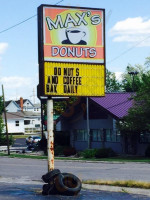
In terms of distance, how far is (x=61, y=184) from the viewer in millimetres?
16031

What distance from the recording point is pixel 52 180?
54.0 ft

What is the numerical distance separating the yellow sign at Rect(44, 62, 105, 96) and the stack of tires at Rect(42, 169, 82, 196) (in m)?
3.24

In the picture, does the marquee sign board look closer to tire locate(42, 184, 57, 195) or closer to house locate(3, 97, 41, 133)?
tire locate(42, 184, 57, 195)

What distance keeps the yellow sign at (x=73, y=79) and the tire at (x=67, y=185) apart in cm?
337

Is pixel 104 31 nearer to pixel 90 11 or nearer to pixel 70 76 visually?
pixel 90 11

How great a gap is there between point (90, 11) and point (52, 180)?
21.0ft

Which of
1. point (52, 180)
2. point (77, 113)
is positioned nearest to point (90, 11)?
point (52, 180)

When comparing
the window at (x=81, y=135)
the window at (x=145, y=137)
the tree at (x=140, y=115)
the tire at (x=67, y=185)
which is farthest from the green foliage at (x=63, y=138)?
the tire at (x=67, y=185)

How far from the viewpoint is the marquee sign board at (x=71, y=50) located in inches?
721

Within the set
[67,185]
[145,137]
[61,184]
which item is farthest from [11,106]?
[61,184]

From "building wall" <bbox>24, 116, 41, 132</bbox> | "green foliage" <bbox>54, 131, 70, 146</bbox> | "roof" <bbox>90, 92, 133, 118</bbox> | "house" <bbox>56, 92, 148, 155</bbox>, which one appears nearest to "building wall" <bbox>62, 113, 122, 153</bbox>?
"house" <bbox>56, 92, 148, 155</bbox>

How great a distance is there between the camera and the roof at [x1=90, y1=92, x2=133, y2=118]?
47312 mm

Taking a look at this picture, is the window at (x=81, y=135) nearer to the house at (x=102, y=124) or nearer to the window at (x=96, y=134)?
the house at (x=102, y=124)

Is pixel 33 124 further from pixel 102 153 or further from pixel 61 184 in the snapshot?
pixel 61 184
